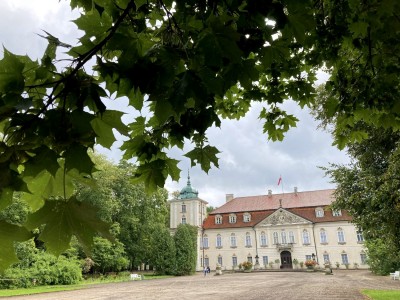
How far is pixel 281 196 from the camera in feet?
179

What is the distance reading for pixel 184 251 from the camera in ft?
134

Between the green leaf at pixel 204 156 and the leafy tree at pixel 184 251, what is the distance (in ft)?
130

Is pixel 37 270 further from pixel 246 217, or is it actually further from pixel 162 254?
pixel 246 217

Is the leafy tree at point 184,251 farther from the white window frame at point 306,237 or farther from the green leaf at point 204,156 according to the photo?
the green leaf at point 204,156

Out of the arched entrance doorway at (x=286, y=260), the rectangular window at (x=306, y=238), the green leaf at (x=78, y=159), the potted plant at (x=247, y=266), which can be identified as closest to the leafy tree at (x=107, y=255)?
the potted plant at (x=247, y=266)

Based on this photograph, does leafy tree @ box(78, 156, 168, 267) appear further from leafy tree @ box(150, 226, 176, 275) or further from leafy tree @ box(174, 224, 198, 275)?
leafy tree @ box(174, 224, 198, 275)

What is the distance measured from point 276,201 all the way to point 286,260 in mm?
9171

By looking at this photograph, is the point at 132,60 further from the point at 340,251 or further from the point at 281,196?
the point at 281,196

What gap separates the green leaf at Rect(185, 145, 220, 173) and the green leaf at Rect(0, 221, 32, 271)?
5.69 ft

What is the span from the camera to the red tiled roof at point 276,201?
5069 cm

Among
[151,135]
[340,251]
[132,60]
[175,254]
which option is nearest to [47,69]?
[132,60]

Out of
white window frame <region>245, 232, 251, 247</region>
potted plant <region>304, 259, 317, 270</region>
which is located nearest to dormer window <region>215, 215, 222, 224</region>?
white window frame <region>245, 232, 251, 247</region>

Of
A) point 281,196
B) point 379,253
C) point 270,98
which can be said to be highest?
point 281,196

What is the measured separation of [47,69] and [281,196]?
55.3m
